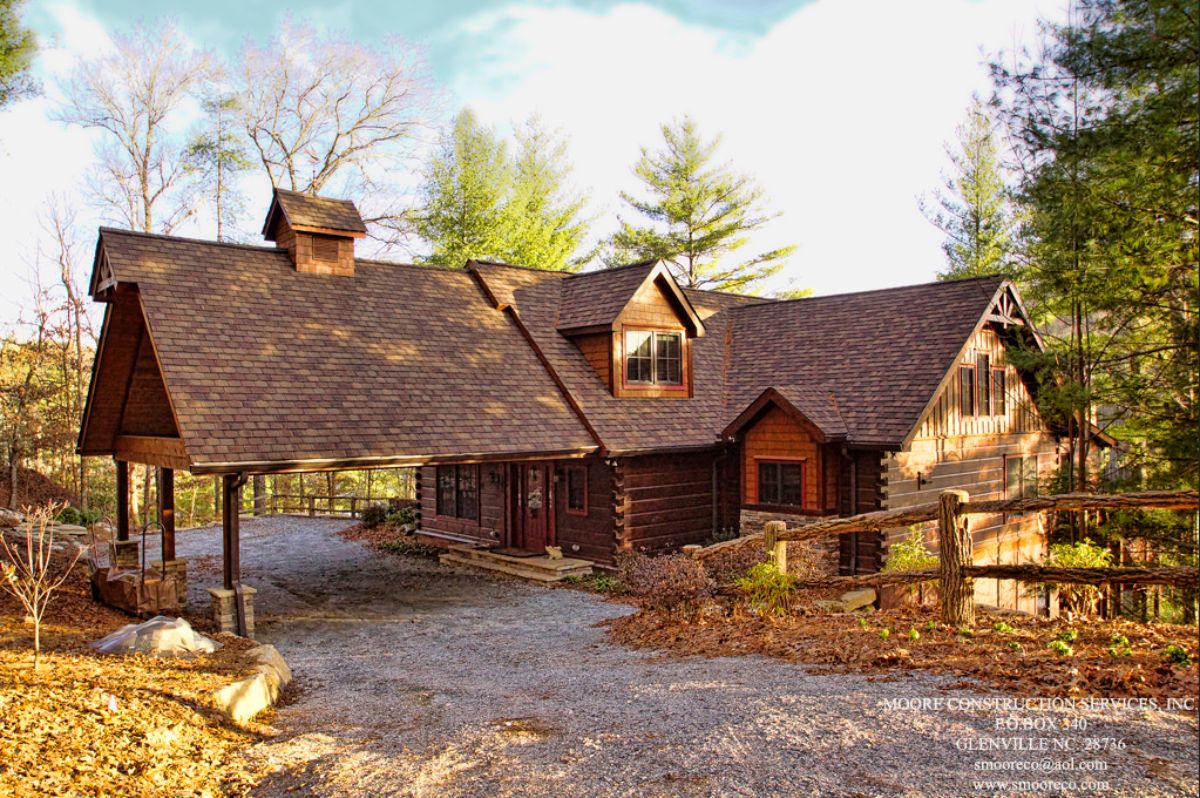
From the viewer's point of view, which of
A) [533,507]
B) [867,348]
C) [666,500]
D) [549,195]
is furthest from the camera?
[549,195]

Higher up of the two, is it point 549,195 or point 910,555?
point 549,195

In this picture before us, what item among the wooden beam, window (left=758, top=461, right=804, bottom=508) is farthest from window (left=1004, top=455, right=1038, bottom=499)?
the wooden beam

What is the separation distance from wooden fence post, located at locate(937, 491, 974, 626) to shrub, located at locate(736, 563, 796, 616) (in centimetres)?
233

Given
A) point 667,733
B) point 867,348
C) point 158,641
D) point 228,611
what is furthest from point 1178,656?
point 867,348

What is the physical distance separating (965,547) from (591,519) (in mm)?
10082

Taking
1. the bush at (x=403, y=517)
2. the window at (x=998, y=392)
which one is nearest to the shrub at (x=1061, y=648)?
the window at (x=998, y=392)

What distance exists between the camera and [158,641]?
8.25 metres

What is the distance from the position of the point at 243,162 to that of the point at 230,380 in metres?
19.9

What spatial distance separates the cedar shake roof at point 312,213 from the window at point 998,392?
47.4 ft

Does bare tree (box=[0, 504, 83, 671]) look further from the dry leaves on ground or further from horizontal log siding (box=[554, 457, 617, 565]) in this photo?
horizontal log siding (box=[554, 457, 617, 565])

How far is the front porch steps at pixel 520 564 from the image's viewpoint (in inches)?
640

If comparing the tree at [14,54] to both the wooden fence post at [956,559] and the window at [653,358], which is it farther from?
the wooden fence post at [956,559]

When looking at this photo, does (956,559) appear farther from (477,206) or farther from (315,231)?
(477,206)

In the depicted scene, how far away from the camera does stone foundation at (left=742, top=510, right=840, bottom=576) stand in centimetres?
1477
